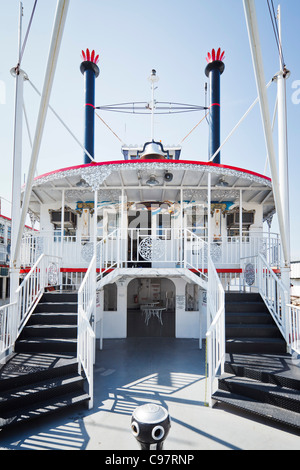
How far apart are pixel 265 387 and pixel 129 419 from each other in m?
2.14

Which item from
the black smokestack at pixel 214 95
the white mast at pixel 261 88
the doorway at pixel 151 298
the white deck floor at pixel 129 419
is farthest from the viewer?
the doorway at pixel 151 298

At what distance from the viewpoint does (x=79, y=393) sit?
4.50 m

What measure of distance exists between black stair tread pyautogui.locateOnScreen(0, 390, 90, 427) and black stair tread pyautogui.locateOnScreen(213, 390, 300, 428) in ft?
7.11

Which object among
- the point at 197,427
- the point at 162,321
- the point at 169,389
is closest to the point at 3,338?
the point at 169,389

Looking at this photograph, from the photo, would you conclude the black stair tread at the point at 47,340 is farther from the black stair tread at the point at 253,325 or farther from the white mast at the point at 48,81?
the black stair tread at the point at 253,325

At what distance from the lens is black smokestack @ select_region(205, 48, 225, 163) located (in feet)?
38.3

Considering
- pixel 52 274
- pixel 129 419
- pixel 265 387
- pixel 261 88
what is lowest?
pixel 129 419

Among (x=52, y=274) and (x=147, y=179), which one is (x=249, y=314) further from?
(x=52, y=274)

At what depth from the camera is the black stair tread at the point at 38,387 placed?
398cm

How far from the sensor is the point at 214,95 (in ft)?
39.1

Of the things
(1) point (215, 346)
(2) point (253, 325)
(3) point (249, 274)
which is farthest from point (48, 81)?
(3) point (249, 274)

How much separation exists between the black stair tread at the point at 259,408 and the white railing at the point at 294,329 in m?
1.36

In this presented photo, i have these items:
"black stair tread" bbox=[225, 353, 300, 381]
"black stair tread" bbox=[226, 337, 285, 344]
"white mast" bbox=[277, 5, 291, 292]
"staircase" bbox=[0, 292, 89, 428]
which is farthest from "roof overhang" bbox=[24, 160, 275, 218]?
"black stair tread" bbox=[225, 353, 300, 381]

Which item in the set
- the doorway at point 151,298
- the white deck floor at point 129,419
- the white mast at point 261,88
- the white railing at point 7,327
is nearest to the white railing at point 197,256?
the white mast at point 261,88
